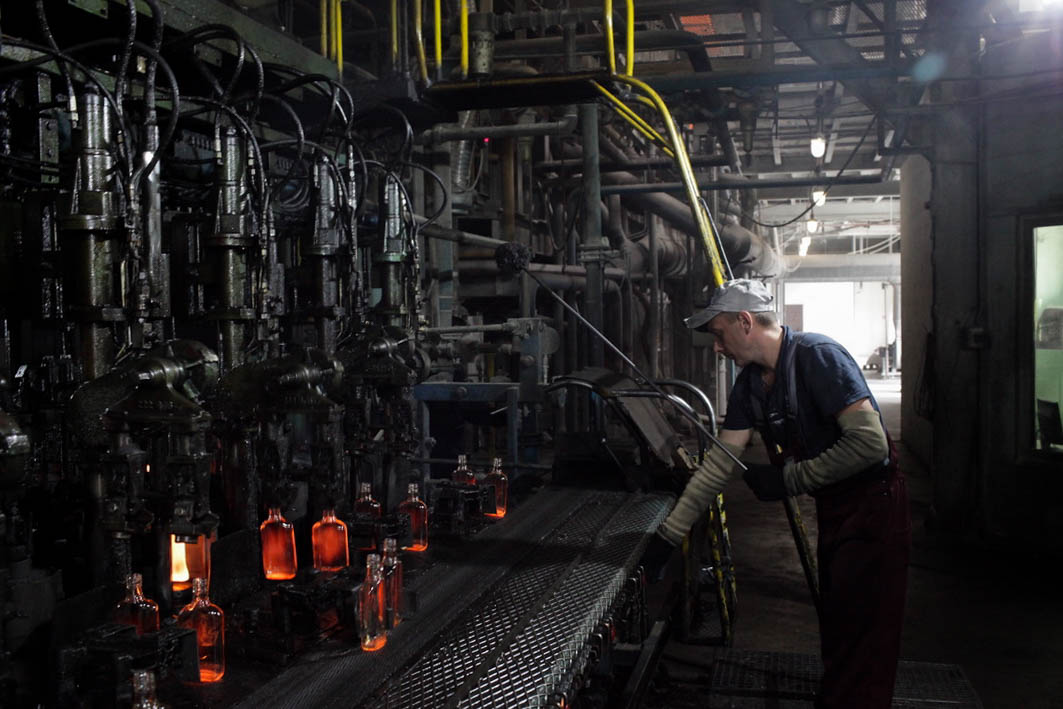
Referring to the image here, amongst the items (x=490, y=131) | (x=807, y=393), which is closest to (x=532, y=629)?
(x=807, y=393)

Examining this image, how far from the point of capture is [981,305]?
639 cm

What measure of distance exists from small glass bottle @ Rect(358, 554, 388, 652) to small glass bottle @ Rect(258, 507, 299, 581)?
65cm

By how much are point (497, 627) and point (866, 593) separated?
4.31ft

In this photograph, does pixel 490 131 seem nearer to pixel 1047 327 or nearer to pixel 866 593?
pixel 1047 327

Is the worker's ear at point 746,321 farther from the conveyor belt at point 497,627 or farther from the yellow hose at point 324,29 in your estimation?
the yellow hose at point 324,29

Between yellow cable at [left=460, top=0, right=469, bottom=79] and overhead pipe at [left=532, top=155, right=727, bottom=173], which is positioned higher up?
overhead pipe at [left=532, top=155, right=727, bottom=173]

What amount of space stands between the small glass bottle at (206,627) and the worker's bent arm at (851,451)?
1.90 metres

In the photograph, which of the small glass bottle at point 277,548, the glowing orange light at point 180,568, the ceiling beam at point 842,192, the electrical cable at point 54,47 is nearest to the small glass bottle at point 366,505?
the small glass bottle at point 277,548

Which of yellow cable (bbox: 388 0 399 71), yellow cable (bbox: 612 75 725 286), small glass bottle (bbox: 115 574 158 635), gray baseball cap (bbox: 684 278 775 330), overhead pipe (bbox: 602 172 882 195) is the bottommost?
small glass bottle (bbox: 115 574 158 635)

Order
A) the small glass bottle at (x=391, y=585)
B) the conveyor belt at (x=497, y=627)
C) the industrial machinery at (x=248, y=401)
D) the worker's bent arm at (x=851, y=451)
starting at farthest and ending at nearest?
the worker's bent arm at (x=851, y=451) → the small glass bottle at (x=391, y=585) → the industrial machinery at (x=248, y=401) → the conveyor belt at (x=497, y=627)

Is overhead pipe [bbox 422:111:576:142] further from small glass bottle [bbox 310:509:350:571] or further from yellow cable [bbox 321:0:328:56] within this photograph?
small glass bottle [bbox 310:509:350:571]

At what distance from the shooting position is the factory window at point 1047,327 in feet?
20.1

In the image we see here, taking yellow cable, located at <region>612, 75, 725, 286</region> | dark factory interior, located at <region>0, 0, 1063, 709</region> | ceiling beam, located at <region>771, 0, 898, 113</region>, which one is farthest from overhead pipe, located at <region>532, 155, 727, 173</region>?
yellow cable, located at <region>612, 75, 725, 286</region>

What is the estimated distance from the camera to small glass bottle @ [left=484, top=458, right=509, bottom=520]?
4082 millimetres
